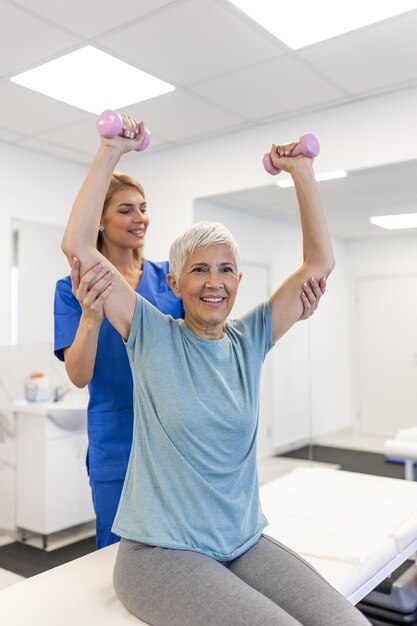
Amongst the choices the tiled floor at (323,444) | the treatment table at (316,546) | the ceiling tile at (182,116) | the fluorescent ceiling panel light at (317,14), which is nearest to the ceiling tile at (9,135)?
the ceiling tile at (182,116)

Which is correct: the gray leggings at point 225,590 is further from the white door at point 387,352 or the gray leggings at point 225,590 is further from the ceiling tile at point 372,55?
the white door at point 387,352

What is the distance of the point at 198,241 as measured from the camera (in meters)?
1.23

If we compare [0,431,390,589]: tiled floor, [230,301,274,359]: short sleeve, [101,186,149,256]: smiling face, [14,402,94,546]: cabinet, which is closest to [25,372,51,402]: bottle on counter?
[14,402,94,546]: cabinet

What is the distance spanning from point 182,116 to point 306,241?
211cm

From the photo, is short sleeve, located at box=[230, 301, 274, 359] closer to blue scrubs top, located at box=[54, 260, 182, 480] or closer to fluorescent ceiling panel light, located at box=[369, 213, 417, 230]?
blue scrubs top, located at box=[54, 260, 182, 480]

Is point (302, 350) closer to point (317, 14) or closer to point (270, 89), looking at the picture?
point (270, 89)

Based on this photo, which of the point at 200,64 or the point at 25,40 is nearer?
the point at 25,40

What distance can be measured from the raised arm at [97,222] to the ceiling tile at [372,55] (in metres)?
1.52

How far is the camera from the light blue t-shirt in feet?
3.68

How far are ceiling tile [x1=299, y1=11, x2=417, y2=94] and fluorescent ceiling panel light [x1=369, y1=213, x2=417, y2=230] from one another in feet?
3.03

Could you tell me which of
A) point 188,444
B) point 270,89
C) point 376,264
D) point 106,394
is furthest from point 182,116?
point 188,444

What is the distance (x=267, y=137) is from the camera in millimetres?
3377

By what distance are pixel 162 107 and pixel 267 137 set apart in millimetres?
674

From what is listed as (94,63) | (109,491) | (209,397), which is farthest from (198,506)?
(94,63)
